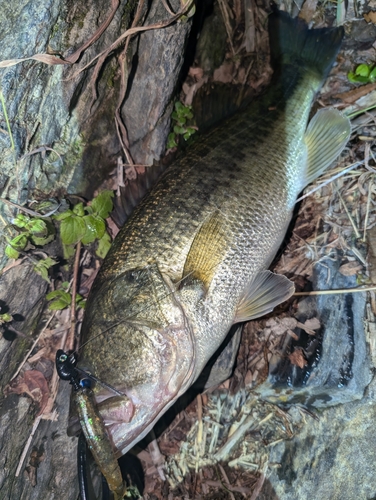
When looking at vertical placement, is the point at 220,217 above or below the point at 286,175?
below

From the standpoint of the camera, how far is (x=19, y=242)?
103 inches

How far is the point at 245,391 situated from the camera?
3.18 m

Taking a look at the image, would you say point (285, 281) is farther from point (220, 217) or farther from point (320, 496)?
point (320, 496)

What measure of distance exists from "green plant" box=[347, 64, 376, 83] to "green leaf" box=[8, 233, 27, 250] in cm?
264

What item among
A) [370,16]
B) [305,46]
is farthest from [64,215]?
[370,16]

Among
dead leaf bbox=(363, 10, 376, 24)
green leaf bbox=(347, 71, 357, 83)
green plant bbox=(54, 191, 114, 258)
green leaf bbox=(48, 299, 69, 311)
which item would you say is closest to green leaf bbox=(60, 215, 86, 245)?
green plant bbox=(54, 191, 114, 258)

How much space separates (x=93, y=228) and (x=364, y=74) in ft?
7.52

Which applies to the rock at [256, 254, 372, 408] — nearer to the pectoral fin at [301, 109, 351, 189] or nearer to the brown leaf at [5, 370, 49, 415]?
the pectoral fin at [301, 109, 351, 189]

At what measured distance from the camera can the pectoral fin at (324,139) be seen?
2.91 meters

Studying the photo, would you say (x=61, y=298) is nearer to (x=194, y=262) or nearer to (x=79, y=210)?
(x=79, y=210)

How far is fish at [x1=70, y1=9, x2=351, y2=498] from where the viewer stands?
7.28 feet

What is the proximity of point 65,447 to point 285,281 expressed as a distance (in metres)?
1.79

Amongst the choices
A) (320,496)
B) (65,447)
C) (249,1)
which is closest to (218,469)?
(320,496)

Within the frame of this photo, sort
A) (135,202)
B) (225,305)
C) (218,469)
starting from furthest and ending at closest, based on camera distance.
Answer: (218,469)
(135,202)
(225,305)
